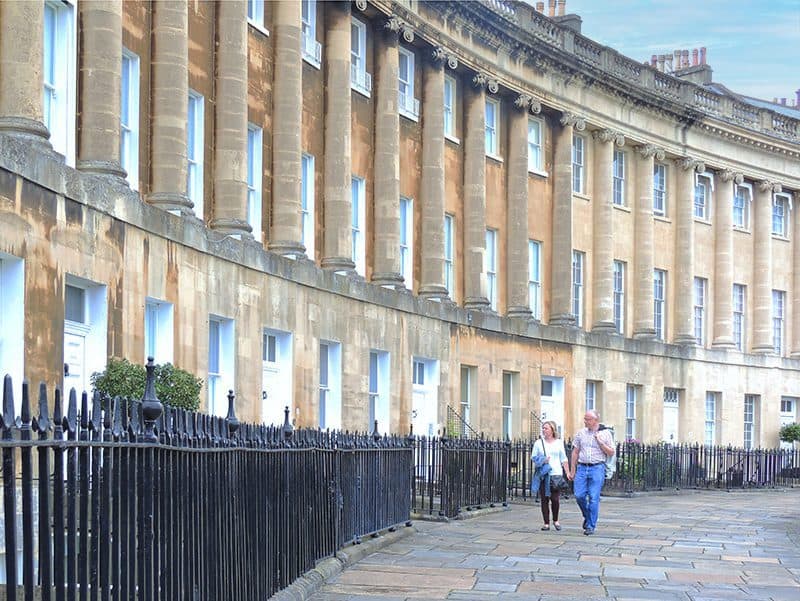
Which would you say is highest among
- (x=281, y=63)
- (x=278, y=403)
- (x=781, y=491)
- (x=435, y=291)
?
(x=281, y=63)

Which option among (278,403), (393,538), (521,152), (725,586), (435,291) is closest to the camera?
(725,586)

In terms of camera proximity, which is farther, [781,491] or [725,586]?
[781,491]

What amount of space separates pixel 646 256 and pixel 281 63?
71.5 feet

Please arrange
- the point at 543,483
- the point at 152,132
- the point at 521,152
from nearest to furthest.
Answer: the point at 543,483 → the point at 152,132 → the point at 521,152

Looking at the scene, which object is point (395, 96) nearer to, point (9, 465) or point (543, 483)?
point (543, 483)

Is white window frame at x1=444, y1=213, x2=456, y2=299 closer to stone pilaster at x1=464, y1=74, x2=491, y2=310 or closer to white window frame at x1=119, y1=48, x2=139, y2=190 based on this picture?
stone pilaster at x1=464, y1=74, x2=491, y2=310

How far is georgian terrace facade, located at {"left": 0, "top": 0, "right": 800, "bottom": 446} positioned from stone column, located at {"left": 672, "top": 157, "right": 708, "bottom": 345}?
0.24 ft

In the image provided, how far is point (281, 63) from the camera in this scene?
26969 millimetres

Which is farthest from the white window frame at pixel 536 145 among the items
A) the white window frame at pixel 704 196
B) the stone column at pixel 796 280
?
the stone column at pixel 796 280

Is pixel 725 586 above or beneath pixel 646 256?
beneath

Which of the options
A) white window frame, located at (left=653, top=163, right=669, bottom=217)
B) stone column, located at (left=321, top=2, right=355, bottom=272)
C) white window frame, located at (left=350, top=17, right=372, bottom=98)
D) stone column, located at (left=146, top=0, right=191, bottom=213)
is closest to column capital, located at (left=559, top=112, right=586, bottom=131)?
white window frame, located at (left=653, top=163, right=669, bottom=217)

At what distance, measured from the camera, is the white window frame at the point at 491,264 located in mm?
39312

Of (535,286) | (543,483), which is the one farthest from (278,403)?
(535,286)

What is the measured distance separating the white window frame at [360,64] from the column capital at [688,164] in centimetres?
1836
